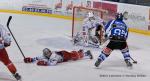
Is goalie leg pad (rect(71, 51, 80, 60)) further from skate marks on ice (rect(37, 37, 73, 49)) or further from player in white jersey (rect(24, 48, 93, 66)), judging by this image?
skate marks on ice (rect(37, 37, 73, 49))

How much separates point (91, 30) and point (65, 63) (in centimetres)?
220

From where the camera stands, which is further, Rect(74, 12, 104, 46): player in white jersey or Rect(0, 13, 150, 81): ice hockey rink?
Rect(74, 12, 104, 46): player in white jersey

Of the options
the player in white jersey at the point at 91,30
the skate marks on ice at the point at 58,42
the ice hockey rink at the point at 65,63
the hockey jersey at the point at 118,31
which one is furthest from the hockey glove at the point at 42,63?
the player in white jersey at the point at 91,30

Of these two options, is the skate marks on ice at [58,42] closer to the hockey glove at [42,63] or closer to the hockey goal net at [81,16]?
the hockey goal net at [81,16]

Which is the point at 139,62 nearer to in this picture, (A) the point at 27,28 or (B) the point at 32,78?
(B) the point at 32,78

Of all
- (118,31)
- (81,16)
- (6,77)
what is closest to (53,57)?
(6,77)

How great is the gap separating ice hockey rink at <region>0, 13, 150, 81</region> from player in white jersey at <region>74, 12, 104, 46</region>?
0.31 m

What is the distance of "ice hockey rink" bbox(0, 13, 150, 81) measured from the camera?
29.2 ft

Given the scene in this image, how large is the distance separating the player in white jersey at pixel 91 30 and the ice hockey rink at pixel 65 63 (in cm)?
31

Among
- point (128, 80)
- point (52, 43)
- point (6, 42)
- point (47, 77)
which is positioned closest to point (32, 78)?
point (47, 77)

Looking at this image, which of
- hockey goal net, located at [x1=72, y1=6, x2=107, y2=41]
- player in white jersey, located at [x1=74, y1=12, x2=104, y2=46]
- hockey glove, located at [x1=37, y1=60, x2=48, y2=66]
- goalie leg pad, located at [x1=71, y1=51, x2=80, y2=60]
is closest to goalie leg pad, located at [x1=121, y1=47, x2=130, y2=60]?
goalie leg pad, located at [x1=71, y1=51, x2=80, y2=60]

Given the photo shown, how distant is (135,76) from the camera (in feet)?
30.0

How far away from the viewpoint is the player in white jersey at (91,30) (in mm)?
11812

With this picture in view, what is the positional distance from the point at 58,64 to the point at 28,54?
1.30 metres
